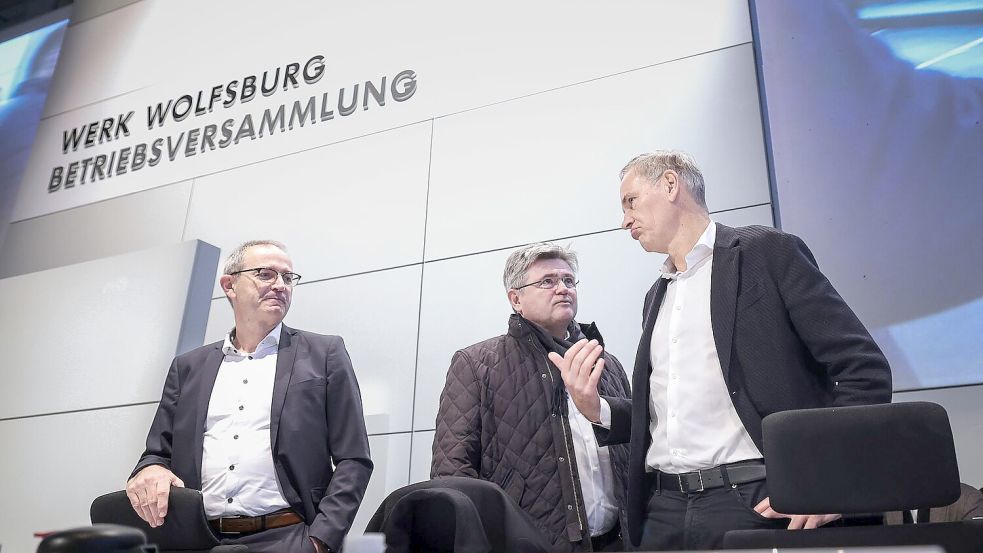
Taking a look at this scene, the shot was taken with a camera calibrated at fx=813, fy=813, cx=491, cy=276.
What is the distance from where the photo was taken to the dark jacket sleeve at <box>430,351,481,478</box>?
236 cm

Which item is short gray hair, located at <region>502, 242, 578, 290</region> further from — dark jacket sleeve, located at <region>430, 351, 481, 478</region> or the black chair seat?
the black chair seat

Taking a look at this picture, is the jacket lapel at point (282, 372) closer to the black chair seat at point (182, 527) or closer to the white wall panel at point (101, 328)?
the black chair seat at point (182, 527)

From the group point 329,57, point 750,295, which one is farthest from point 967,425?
point 329,57

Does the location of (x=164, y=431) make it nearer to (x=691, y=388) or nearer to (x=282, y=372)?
(x=282, y=372)

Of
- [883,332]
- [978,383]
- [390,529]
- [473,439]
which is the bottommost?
[390,529]

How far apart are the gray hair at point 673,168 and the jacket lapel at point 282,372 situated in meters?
1.23

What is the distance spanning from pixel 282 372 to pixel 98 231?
2.30m

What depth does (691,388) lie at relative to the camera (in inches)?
74.5

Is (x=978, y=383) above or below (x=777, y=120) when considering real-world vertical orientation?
below

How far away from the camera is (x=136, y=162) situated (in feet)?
14.4

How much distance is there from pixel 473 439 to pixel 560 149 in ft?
4.48

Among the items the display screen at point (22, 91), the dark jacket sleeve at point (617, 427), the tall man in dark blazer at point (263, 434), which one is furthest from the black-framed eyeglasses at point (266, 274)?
the display screen at point (22, 91)

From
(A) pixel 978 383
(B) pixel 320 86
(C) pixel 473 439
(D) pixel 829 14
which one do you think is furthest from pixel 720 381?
(B) pixel 320 86

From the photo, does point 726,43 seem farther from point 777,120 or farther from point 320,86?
point 320,86
